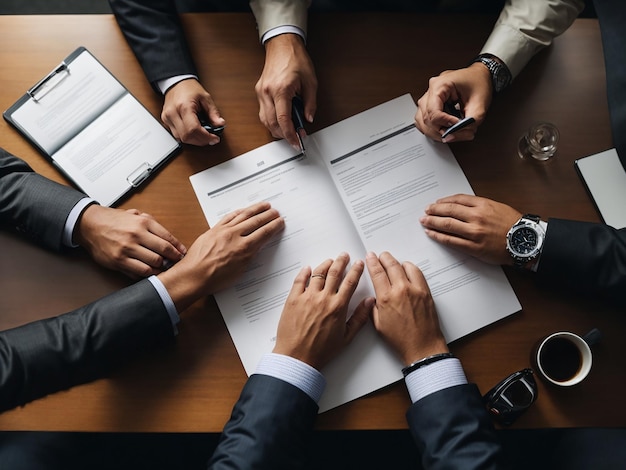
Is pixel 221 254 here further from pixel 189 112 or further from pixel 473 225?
pixel 473 225

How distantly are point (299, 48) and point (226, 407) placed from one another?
805 millimetres

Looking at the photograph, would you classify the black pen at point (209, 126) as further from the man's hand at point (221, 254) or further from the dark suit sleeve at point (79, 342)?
the dark suit sleeve at point (79, 342)

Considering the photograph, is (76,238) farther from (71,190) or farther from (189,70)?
(189,70)

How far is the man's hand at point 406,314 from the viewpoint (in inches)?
41.8

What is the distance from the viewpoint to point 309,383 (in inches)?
40.9

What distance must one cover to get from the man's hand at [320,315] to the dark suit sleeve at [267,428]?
3.0 inches

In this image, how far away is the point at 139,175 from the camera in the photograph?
1.17 m

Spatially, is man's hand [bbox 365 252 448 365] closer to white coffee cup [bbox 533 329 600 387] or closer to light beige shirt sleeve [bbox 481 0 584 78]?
white coffee cup [bbox 533 329 600 387]

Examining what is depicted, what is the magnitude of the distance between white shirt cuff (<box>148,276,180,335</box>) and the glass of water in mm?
834

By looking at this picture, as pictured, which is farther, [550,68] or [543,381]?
[550,68]

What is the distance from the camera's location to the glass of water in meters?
1.17

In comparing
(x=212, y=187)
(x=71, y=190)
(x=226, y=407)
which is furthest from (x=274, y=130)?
(x=226, y=407)

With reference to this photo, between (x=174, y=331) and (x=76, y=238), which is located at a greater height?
(x=76, y=238)

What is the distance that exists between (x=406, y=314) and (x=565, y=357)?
1.11 ft
